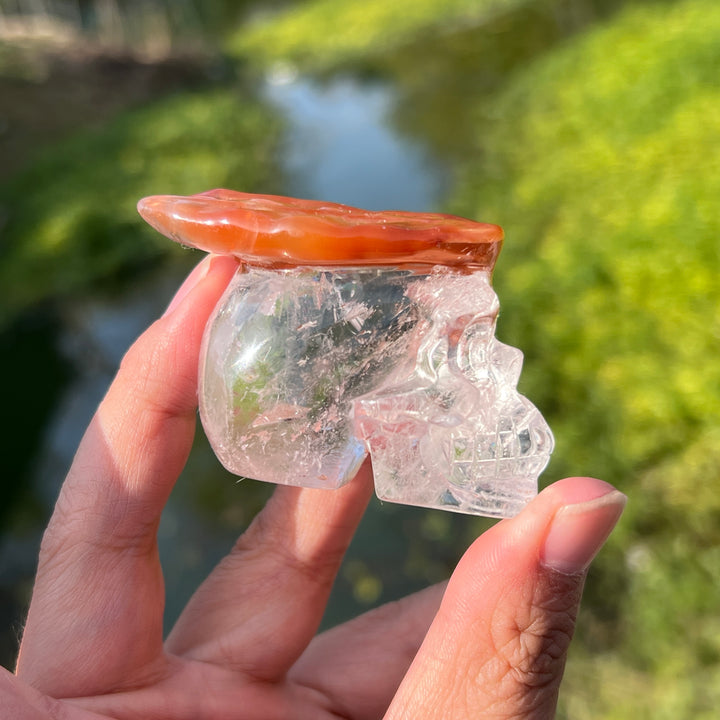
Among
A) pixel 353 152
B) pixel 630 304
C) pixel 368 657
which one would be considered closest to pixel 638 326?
pixel 630 304

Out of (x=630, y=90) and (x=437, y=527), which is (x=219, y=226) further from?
(x=630, y=90)

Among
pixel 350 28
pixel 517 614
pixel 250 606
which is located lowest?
pixel 250 606

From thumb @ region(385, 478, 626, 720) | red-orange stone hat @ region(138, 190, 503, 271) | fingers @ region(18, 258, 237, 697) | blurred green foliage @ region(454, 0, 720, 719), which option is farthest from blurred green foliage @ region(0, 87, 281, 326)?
thumb @ region(385, 478, 626, 720)

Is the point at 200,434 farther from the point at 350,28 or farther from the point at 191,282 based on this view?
the point at 350,28

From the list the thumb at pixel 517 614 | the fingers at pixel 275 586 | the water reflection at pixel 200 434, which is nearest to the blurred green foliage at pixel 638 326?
Answer: the water reflection at pixel 200 434

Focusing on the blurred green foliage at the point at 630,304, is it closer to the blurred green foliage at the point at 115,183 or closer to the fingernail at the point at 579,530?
the fingernail at the point at 579,530

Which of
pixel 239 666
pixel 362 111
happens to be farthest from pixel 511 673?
pixel 362 111

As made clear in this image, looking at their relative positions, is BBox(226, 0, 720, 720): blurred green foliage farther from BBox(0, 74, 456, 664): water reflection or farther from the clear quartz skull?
the clear quartz skull
